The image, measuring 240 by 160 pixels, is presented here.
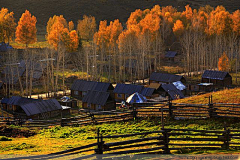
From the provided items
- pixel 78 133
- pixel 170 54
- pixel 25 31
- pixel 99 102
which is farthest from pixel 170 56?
pixel 78 133

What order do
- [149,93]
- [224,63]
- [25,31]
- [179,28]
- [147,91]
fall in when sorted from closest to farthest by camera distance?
1. [149,93]
2. [147,91]
3. [224,63]
4. [25,31]
5. [179,28]

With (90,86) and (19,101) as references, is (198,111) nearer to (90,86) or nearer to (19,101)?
(19,101)

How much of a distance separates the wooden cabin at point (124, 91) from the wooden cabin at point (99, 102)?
13.7ft

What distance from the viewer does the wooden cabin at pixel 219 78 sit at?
6056 cm

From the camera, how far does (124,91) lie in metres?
51.6

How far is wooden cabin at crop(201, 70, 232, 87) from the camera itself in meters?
60.6

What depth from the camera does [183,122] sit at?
24.6 m

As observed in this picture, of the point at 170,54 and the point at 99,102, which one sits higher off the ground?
the point at 170,54

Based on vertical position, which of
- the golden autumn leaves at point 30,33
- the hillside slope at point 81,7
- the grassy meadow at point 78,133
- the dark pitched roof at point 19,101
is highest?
the hillside slope at point 81,7

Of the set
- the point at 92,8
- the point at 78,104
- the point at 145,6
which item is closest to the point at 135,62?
the point at 78,104

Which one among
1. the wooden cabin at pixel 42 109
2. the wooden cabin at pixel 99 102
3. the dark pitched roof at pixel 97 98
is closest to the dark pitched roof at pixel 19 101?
the wooden cabin at pixel 42 109

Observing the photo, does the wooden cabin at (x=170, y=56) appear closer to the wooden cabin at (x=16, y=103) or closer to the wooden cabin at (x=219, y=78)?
the wooden cabin at (x=219, y=78)

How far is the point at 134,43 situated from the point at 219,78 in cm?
2344

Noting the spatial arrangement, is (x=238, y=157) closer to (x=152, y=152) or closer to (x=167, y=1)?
(x=152, y=152)
